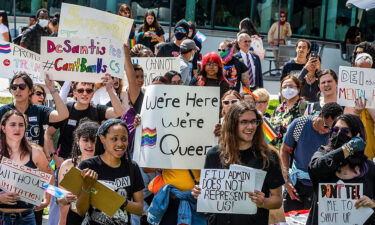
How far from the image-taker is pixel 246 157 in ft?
21.8

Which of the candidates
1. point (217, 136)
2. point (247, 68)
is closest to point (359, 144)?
point (217, 136)

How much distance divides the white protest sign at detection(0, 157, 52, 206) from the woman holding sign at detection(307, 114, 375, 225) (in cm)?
204

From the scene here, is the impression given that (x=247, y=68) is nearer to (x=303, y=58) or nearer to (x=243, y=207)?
(x=303, y=58)

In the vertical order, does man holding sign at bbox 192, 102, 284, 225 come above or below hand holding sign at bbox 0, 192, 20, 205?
above

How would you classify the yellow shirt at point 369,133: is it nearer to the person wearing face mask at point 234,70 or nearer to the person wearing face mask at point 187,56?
the person wearing face mask at point 234,70

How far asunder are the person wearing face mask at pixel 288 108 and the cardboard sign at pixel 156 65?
141 cm

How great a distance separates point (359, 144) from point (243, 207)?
0.92 meters

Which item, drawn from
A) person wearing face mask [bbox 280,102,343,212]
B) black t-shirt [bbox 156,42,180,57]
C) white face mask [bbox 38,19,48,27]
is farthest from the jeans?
white face mask [bbox 38,19,48,27]

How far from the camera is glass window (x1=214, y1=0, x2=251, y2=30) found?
909 inches

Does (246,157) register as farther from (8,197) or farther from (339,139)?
(8,197)

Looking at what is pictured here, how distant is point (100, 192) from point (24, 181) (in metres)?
0.90

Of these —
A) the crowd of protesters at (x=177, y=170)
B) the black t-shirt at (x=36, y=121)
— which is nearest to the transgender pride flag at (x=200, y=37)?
the crowd of protesters at (x=177, y=170)

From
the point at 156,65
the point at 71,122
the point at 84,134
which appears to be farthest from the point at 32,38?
the point at 84,134

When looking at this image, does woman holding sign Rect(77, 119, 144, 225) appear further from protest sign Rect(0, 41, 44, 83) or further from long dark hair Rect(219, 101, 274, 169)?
protest sign Rect(0, 41, 44, 83)
